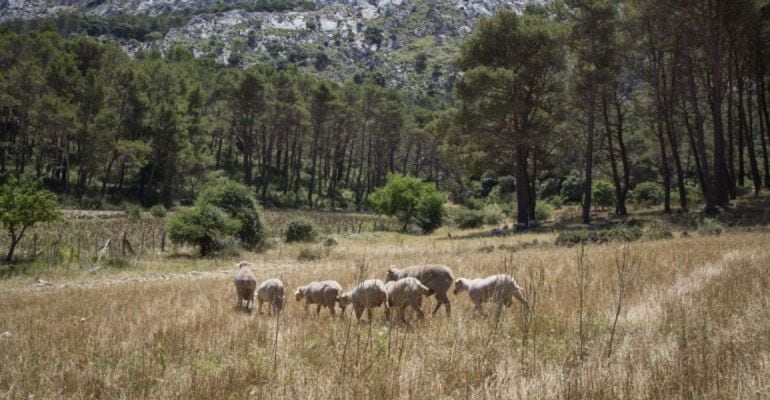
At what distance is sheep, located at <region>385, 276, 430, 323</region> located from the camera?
6195 mm

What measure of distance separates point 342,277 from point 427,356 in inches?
289

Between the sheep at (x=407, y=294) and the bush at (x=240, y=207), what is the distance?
18615 millimetres

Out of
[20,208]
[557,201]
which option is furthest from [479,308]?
[557,201]

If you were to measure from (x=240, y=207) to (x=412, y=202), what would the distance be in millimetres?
20909

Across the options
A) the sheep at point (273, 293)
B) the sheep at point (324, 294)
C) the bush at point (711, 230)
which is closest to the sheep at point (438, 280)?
the sheep at point (324, 294)

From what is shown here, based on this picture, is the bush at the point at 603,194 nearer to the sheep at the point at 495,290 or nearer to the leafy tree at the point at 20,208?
the sheep at the point at 495,290

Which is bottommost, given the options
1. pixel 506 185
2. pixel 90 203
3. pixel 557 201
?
pixel 90 203

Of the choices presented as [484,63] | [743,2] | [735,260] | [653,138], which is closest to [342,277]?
[735,260]

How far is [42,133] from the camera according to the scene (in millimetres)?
→ 44594

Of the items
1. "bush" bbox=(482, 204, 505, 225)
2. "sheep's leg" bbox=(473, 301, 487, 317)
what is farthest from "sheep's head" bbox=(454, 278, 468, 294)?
"bush" bbox=(482, 204, 505, 225)

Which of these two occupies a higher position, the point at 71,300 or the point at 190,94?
the point at 190,94

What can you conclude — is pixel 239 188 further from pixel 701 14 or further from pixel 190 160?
pixel 190 160

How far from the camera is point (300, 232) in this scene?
28844 mm

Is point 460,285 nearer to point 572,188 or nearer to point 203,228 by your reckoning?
point 203,228
